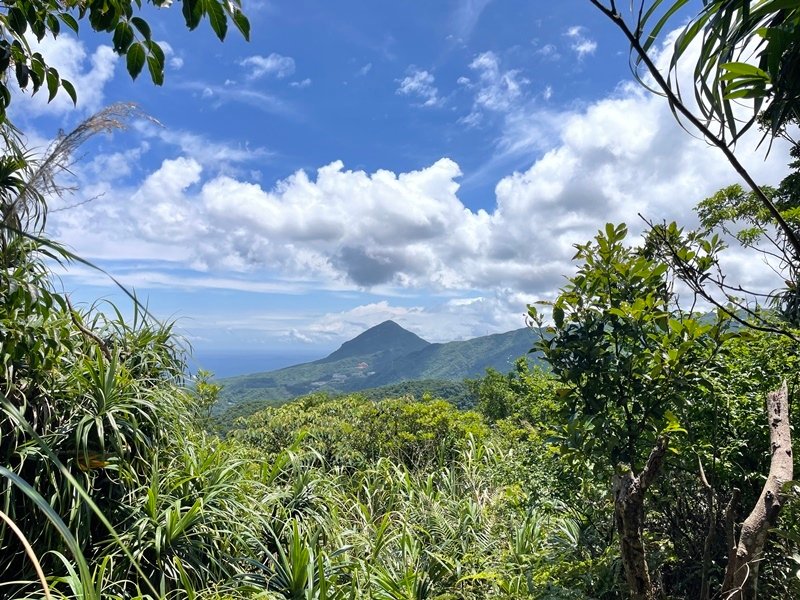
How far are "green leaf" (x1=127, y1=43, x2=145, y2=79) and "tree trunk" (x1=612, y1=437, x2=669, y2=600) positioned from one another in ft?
7.04

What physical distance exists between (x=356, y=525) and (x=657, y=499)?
2780mm

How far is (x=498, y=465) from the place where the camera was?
5105mm

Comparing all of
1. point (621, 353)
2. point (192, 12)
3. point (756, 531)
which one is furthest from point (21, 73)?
point (756, 531)

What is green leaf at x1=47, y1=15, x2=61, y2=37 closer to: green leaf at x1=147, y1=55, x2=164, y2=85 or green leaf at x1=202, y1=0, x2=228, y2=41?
green leaf at x1=147, y1=55, x2=164, y2=85

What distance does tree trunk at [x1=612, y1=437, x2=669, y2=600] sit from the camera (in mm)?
1854

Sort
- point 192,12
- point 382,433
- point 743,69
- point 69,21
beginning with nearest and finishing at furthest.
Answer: point 743,69 < point 192,12 < point 69,21 < point 382,433

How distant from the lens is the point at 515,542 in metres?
3.71

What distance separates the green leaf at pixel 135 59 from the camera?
139cm

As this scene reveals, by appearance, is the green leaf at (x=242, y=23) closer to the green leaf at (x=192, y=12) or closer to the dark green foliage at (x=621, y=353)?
the green leaf at (x=192, y=12)

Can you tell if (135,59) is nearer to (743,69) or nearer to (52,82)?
(52,82)

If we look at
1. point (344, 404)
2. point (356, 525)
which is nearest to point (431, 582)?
point (356, 525)

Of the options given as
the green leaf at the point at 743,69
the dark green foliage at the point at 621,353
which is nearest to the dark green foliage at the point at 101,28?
the green leaf at the point at 743,69

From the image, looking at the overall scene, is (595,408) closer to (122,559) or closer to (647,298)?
(647,298)

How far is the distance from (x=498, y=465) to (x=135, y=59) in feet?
15.6
